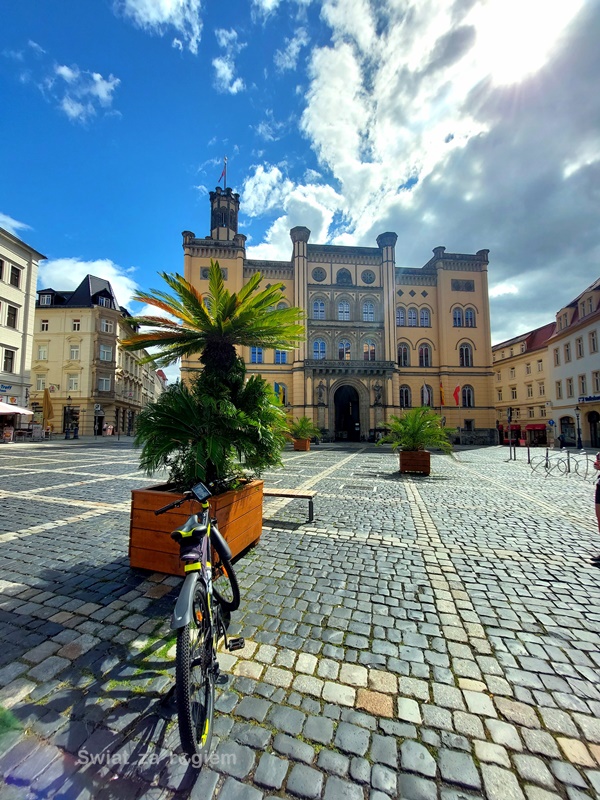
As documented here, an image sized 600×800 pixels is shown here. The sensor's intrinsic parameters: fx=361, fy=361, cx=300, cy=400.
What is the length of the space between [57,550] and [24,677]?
2.60 meters

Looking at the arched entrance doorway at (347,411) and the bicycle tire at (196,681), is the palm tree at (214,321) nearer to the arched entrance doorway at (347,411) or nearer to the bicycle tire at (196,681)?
the bicycle tire at (196,681)

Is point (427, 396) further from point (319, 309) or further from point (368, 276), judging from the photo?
point (319, 309)

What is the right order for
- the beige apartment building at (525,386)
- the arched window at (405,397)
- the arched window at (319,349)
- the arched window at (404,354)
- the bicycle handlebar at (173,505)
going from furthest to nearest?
the beige apartment building at (525,386) → the arched window at (404,354) → the arched window at (405,397) → the arched window at (319,349) → the bicycle handlebar at (173,505)

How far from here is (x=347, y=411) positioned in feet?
150

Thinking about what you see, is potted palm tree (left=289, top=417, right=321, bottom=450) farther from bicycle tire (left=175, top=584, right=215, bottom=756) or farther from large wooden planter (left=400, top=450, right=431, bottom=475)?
bicycle tire (left=175, top=584, right=215, bottom=756)

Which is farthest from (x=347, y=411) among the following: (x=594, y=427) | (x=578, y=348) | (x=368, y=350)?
(x=594, y=427)

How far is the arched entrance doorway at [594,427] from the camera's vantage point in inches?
1228

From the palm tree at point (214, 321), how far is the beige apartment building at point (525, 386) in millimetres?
44117

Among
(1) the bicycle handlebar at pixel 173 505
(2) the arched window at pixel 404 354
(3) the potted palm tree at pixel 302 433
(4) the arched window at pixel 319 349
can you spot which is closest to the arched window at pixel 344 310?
(4) the arched window at pixel 319 349

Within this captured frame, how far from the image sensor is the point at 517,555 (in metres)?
4.59

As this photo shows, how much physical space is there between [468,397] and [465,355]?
4.68 metres

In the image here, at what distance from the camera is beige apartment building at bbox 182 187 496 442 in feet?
122

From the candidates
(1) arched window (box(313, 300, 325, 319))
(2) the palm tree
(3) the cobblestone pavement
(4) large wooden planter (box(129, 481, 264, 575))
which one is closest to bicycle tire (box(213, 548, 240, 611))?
(3) the cobblestone pavement

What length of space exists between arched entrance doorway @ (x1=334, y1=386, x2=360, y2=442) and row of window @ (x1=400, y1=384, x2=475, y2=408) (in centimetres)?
532
